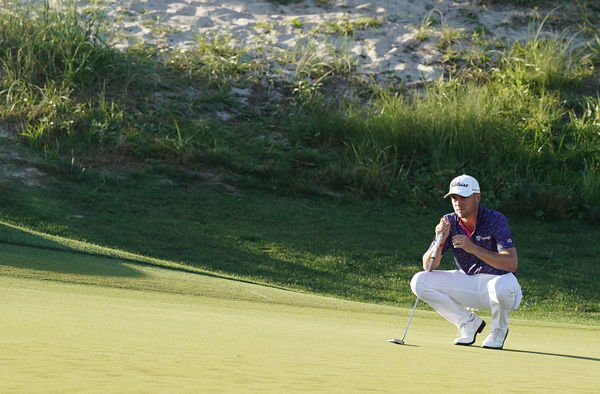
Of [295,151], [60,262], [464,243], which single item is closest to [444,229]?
[464,243]

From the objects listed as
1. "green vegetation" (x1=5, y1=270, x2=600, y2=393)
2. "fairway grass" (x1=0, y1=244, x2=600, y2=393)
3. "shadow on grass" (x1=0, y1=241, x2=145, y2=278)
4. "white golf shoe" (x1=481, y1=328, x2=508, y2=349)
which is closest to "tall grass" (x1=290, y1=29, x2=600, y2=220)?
"shadow on grass" (x1=0, y1=241, x2=145, y2=278)

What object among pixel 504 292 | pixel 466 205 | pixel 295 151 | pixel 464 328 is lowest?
pixel 295 151

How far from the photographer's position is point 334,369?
313 cm

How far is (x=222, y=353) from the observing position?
338 centimetres

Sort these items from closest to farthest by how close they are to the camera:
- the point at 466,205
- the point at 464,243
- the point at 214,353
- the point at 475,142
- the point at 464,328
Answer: the point at 214,353 < the point at 464,243 < the point at 464,328 < the point at 466,205 < the point at 475,142

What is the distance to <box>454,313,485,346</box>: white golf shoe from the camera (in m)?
6.05

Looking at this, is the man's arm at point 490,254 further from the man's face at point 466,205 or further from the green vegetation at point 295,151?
the green vegetation at point 295,151

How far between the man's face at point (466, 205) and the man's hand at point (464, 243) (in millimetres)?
260

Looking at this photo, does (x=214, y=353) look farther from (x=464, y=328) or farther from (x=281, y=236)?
(x=281, y=236)

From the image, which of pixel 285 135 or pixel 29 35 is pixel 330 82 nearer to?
pixel 285 135

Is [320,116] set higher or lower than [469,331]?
lower

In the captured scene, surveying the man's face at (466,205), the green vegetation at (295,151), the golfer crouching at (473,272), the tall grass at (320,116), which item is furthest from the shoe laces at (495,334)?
the tall grass at (320,116)

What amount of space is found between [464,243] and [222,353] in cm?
309

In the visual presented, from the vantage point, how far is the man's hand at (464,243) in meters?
6.16
